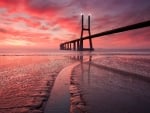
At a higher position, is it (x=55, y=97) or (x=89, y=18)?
(x=89, y=18)

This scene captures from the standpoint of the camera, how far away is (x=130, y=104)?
2570 millimetres

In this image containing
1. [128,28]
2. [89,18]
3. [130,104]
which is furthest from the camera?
[89,18]

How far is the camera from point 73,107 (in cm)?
241

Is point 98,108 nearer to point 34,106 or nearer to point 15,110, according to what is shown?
point 34,106

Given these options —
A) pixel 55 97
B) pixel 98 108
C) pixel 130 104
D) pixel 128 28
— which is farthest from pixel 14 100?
pixel 128 28

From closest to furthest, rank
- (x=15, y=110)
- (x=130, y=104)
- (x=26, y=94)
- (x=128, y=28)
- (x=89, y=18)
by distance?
(x=15, y=110), (x=130, y=104), (x=26, y=94), (x=128, y=28), (x=89, y=18)

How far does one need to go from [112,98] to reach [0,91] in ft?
5.88

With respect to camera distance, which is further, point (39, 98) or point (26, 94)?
point (26, 94)

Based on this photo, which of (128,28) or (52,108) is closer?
(52,108)

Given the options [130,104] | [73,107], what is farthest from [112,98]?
[73,107]

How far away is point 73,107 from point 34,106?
0.47 m

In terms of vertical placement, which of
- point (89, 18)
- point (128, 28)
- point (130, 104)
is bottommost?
point (130, 104)

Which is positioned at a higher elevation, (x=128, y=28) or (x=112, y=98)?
(x=128, y=28)

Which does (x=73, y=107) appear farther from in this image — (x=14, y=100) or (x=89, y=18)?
(x=89, y=18)
